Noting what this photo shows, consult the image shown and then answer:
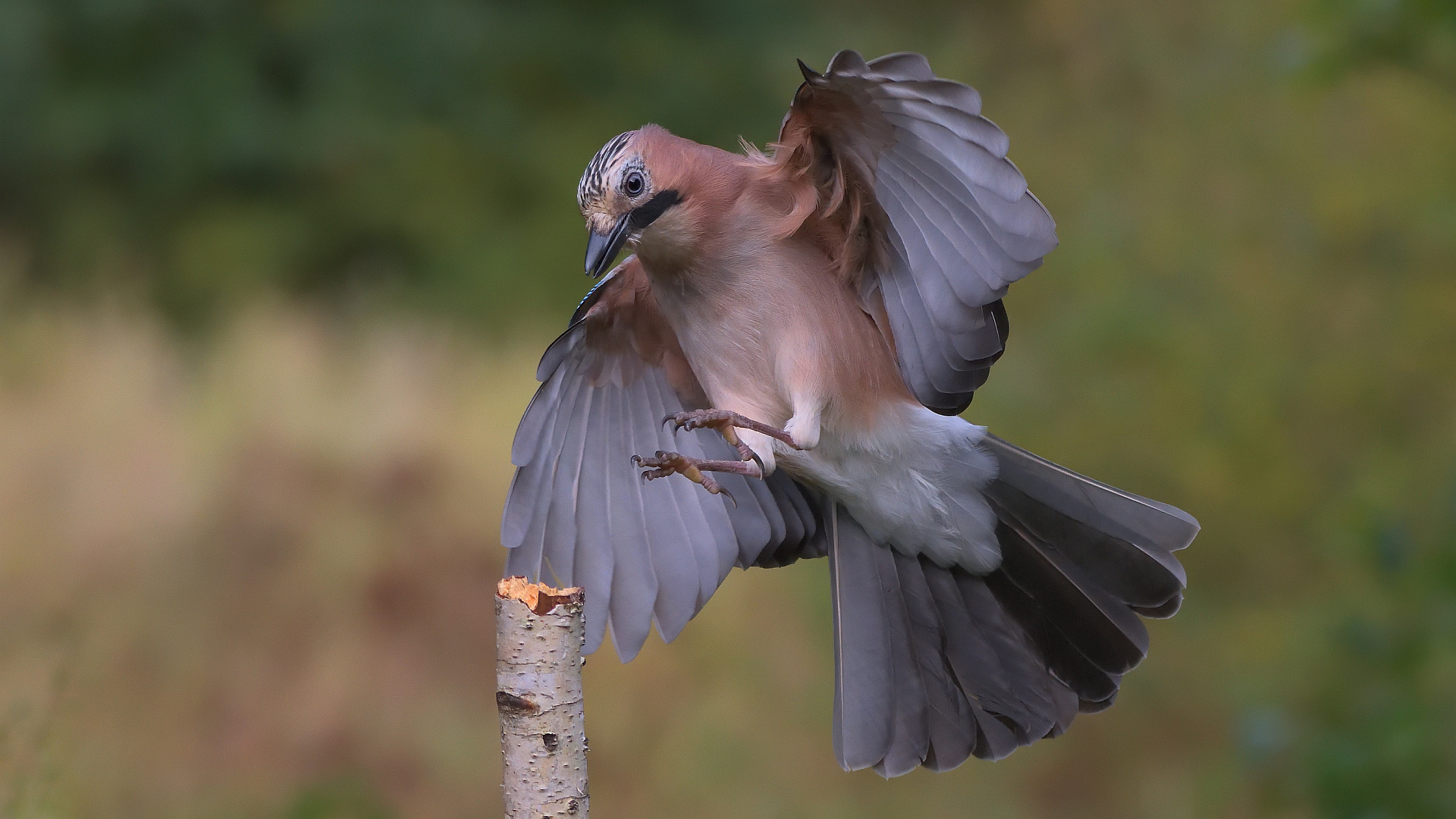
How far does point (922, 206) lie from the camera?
104 inches

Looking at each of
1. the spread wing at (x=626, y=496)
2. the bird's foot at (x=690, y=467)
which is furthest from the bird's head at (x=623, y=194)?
the spread wing at (x=626, y=496)

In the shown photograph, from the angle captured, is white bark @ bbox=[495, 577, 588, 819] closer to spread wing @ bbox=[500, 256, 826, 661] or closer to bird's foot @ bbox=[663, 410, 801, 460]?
bird's foot @ bbox=[663, 410, 801, 460]

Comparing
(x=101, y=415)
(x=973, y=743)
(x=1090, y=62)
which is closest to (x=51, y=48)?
(x=101, y=415)

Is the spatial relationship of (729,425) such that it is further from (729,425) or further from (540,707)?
(540,707)

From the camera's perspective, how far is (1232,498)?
651cm

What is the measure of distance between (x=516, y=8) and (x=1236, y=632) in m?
7.47

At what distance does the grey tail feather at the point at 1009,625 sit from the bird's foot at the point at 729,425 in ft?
1.91

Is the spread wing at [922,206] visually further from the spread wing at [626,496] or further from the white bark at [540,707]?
the white bark at [540,707]

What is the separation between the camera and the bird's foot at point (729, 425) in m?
2.54

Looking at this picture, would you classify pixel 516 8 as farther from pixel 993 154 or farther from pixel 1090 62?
pixel 993 154

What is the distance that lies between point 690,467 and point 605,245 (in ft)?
1.47

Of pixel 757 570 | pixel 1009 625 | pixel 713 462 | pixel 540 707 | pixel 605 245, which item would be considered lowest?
pixel 540 707

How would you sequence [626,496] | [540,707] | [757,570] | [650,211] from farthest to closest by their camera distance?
[757,570], [626,496], [650,211], [540,707]

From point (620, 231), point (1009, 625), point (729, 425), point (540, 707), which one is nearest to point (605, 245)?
point (620, 231)
